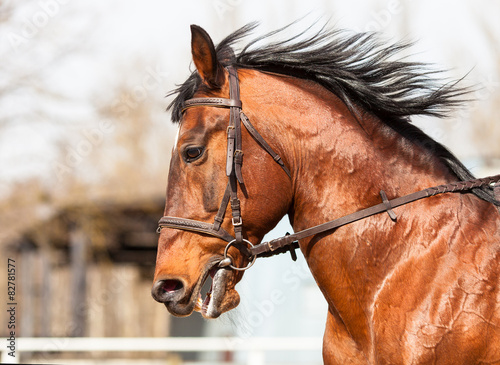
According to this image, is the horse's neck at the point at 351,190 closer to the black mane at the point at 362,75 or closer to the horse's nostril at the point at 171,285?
the black mane at the point at 362,75

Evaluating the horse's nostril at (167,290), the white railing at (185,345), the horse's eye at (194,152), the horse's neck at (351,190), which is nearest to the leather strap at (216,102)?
the horse's eye at (194,152)

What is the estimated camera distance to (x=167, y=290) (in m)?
2.67

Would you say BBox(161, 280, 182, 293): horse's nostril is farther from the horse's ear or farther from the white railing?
the white railing

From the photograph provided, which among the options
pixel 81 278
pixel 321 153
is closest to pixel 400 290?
pixel 321 153

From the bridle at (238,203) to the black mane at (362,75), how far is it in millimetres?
223

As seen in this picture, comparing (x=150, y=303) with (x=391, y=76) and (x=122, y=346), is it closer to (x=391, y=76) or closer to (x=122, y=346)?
(x=122, y=346)

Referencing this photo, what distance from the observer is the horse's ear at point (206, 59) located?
275 centimetres

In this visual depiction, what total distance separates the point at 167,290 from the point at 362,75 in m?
1.46

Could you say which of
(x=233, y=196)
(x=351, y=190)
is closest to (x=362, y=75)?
(x=351, y=190)

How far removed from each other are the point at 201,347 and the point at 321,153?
5.10 meters

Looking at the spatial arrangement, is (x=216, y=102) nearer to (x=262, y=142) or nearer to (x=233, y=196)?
(x=262, y=142)

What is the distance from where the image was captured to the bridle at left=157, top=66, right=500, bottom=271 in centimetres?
269

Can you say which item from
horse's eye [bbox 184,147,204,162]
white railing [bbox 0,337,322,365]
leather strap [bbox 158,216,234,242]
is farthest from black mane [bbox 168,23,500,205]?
white railing [bbox 0,337,322,365]

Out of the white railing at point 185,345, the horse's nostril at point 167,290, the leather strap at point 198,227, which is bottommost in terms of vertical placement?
the white railing at point 185,345
